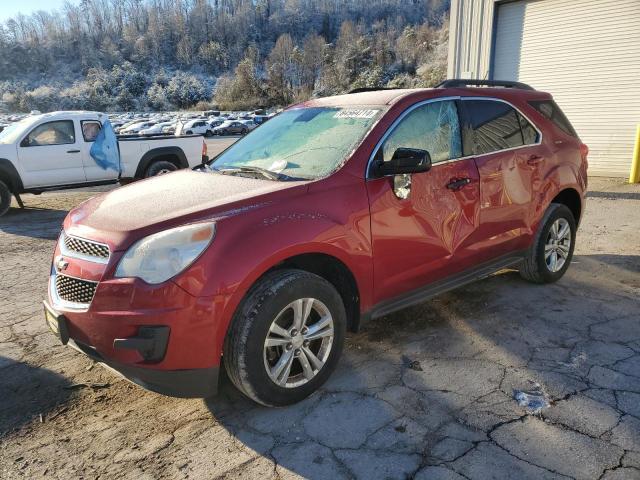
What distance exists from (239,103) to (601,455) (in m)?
97.6

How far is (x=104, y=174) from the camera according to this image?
33.1ft

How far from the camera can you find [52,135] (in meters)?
9.64

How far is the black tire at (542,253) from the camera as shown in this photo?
4.49 meters

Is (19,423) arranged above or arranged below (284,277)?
below

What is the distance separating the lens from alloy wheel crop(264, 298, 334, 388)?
Result: 2.79 meters

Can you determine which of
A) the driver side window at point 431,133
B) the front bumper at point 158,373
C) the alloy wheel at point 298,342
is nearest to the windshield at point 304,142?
the driver side window at point 431,133

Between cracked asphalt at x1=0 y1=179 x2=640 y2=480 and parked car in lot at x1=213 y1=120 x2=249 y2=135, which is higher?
cracked asphalt at x1=0 y1=179 x2=640 y2=480

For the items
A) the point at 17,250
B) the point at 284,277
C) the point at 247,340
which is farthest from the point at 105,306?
the point at 17,250

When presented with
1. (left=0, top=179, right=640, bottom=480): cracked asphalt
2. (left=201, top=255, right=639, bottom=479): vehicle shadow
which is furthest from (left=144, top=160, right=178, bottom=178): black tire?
(left=201, top=255, right=639, bottom=479): vehicle shadow

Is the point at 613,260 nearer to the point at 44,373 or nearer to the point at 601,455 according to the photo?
the point at 601,455

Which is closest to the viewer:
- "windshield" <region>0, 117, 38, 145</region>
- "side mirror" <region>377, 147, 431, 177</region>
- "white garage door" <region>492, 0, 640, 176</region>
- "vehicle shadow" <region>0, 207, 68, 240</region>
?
"side mirror" <region>377, 147, 431, 177</region>

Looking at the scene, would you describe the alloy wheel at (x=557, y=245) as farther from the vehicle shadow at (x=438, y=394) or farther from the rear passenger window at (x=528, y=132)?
the rear passenger window at (x=528, y=132)

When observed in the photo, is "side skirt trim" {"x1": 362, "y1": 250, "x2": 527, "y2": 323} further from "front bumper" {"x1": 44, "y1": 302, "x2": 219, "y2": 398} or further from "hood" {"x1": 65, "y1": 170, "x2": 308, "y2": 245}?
"front bumper" {"x1": 44, "y1": 302, "x2": 219, "y2": 398}

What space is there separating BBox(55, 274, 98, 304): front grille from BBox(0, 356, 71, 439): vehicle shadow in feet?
2.32
